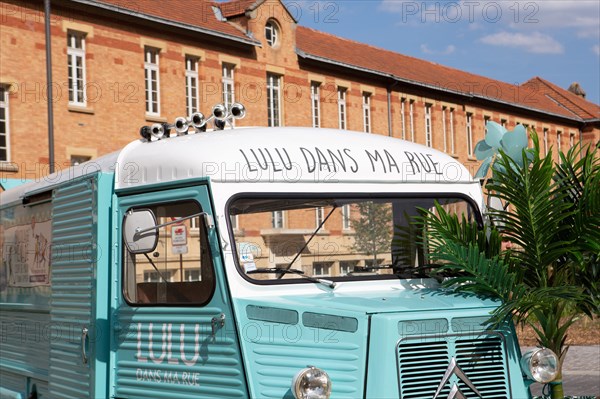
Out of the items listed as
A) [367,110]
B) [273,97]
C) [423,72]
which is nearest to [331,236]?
[273,97]

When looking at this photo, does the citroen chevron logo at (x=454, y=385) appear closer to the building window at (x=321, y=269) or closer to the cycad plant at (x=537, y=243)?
the cycad plant at (x=537, y=243)

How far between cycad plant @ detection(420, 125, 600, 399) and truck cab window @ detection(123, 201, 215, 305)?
1.67 metres

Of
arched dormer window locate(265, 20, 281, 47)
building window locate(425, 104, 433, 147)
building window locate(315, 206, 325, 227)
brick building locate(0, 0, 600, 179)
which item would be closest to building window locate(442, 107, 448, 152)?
brick building locate(0, 0, 600, 179)

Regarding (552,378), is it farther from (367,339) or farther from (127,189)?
(127,189)

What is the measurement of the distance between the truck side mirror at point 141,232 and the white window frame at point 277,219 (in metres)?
0.85

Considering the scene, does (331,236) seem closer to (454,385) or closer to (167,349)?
(167,349)

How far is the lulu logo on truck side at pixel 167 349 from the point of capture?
6.36m

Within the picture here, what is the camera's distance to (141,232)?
21.0 ft

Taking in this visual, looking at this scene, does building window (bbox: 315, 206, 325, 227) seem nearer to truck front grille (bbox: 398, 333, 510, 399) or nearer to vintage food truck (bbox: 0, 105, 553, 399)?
vintage food truck (bbox: 0, 105, 553, 399)

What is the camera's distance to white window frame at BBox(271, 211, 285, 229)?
6719 millimetres

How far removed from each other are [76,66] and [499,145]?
22563mm

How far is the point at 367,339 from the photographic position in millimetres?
5629

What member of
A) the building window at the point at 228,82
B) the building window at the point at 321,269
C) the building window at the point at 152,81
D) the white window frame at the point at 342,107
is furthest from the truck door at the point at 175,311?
the white window frame at the point at 342,107

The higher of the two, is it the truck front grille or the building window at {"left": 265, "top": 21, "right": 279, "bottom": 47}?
the building window at {"left": 265, "top": 21, "right": 279, "bottom": 47}
